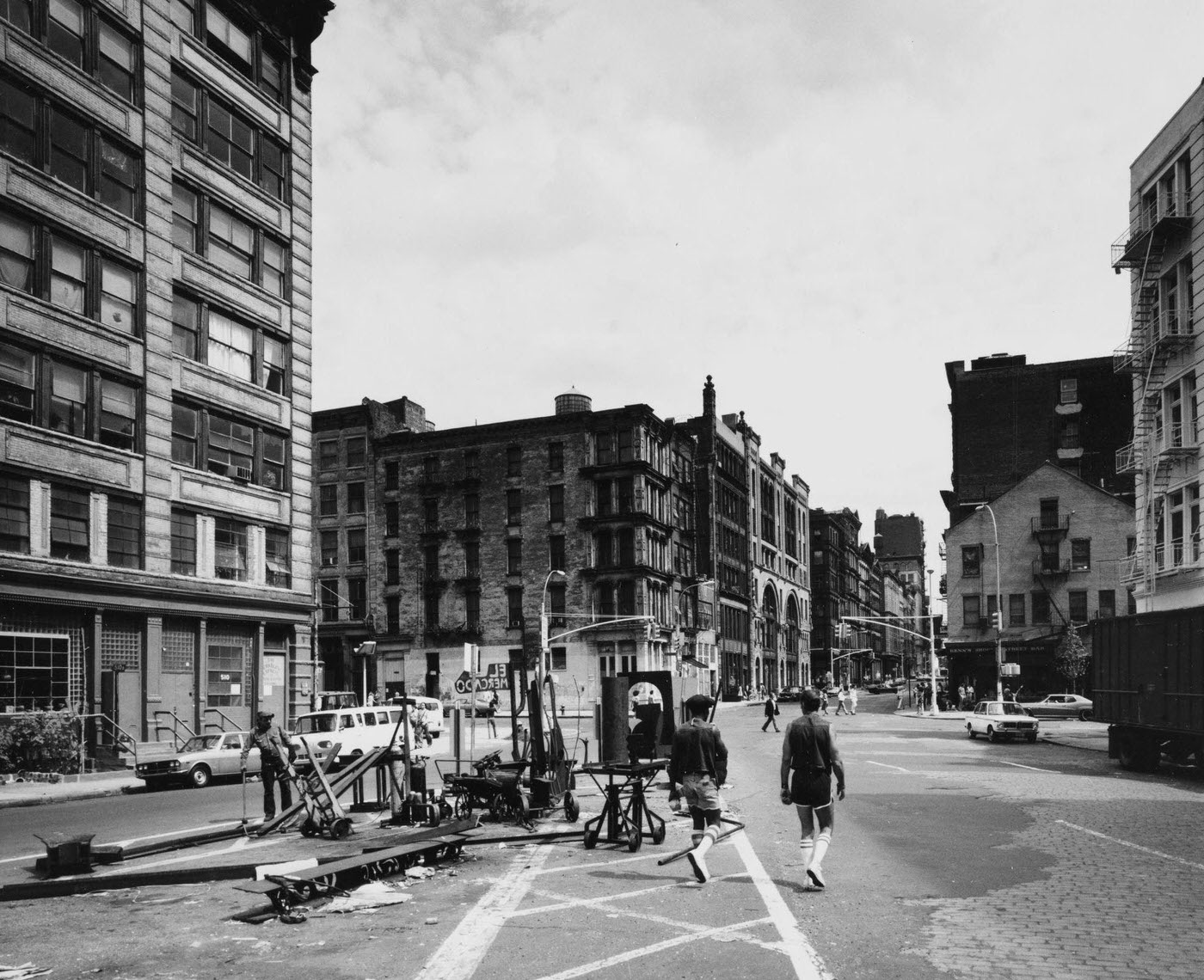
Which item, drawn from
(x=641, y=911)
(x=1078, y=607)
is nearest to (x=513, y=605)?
(x=1078, y=607)

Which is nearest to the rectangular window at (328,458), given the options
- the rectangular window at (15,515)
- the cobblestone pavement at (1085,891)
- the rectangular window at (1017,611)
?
the rectangular window at (1017,611)

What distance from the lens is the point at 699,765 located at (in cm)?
1141

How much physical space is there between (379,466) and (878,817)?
65013mm

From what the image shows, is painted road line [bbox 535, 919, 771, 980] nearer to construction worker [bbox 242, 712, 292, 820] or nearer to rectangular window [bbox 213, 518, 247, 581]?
construction worker [bbox 242, 712, 292, 820]

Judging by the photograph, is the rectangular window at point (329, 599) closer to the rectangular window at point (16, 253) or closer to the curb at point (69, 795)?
the rectangular window at point (16, 253)

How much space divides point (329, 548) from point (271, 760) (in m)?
62.3

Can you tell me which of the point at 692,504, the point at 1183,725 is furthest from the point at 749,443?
the point at 1183,725

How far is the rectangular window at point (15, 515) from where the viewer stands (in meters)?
25.4

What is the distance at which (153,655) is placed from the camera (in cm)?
2902

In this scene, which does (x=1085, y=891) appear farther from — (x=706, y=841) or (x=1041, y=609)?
(x=1041, y=609)

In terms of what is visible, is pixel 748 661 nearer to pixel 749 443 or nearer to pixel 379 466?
pixel 749 443

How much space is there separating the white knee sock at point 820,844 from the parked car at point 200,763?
1562 centimetres

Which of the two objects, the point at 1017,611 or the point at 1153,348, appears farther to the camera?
the point at 1017,611

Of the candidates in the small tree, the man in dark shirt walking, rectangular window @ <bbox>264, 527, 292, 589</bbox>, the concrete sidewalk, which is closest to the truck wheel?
the man in dark shirt walking
